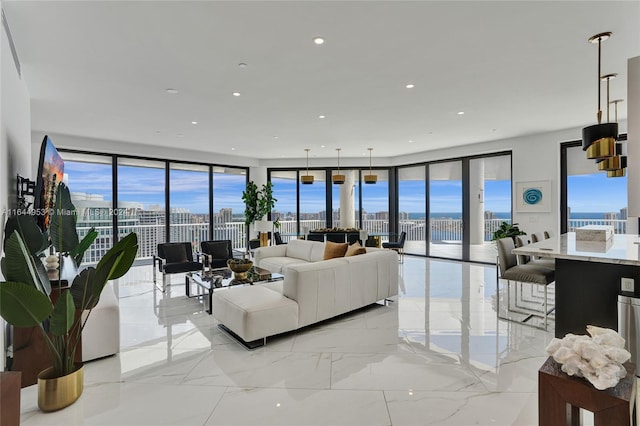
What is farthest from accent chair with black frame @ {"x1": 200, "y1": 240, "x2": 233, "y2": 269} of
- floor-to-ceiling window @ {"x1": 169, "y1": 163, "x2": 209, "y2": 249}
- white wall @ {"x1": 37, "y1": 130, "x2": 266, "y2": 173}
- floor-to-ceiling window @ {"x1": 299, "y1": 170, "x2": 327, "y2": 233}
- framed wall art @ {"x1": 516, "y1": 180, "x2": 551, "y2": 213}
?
framed wall art @ {"x1": 516, "y1": 180, "x2": 551, "y2": 213}

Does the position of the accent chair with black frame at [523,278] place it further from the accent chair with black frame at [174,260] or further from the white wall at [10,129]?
the white wall at [10,129]

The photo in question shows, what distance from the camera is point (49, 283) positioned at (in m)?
2.22

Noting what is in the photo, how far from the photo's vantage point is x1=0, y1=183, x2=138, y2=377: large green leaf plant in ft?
6.03

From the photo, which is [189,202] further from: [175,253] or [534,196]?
[534,196]

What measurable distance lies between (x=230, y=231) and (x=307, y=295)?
6.44 m

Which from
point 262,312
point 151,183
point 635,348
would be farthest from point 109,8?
point 151,183

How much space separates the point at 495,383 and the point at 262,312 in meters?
2.06

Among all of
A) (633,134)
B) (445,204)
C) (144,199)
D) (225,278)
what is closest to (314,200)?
(445,204)

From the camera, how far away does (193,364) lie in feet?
9.04

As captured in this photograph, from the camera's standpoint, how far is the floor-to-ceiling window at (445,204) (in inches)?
324

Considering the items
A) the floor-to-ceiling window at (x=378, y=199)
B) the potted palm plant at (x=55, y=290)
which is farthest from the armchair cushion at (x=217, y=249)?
the floor-to-ceiling window at (x=378, y=199)

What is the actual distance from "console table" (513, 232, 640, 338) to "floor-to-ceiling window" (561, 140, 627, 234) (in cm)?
371

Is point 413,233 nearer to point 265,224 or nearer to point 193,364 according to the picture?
point 265,224

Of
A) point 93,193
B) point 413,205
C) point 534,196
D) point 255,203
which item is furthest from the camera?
point 413,205
